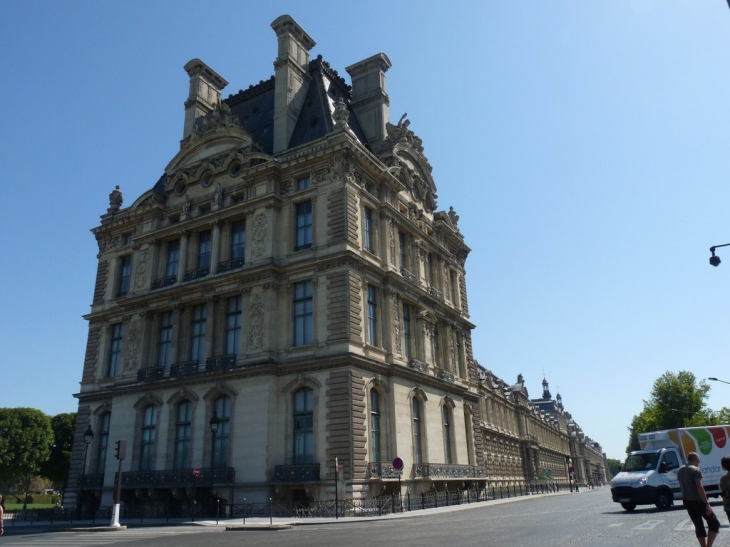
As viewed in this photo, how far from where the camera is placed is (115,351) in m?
37.7

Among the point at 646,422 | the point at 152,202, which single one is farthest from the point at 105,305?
the point at 646,422

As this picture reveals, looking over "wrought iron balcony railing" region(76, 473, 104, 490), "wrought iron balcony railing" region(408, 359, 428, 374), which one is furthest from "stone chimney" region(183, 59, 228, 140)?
"wrought iron balcony railing" region(76, 473, 104, 490)

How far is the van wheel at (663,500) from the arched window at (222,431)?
767 inches

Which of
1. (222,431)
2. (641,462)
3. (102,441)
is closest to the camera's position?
(641,462)

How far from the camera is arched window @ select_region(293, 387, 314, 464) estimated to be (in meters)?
28.2

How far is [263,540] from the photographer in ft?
49.9

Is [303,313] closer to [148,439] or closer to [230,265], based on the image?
[230,265]

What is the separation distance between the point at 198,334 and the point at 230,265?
4.48 m

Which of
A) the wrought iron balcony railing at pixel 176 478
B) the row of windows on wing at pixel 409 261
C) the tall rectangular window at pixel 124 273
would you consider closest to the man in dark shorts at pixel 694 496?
the wrought iron balcony railing at pixel 176 478

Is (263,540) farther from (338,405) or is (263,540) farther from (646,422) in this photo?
(646,422)

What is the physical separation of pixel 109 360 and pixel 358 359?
1872cm

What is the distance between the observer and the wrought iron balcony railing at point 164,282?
36.1 metres

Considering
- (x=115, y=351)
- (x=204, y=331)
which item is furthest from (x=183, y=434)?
(x=115, y=351)

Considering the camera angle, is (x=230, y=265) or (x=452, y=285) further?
(x=452, y=285)
